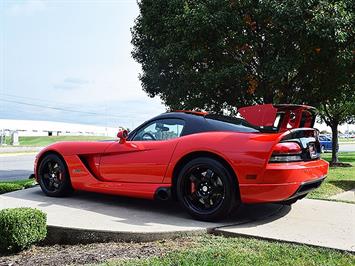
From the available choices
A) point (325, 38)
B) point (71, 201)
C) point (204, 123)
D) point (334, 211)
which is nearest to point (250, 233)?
point (204, 123)

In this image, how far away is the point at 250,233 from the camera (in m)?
4.20

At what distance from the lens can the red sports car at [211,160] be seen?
174 inches

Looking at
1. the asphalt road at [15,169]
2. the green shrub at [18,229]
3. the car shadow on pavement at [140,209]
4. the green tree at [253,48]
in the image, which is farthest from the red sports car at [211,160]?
the asphalt road at [15,169]

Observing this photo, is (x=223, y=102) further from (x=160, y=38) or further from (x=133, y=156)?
(x=133, y=156)

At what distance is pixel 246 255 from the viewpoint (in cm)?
352

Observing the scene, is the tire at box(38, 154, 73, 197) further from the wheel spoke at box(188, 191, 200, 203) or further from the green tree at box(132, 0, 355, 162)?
the green tree at box(132, 0, 355, 162)

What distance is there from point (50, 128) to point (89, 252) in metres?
68.4

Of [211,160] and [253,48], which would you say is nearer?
[211,160]

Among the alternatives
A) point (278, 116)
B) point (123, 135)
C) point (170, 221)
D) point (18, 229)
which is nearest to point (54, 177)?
point (123, 135)

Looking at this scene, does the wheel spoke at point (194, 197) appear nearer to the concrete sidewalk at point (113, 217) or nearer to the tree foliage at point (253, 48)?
the concrete sidewalk at point (113, 217)

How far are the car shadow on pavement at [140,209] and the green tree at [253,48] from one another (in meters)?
4.16

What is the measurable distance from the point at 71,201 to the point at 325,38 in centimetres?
587

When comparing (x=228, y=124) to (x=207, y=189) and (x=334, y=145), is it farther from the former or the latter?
(x=334, y=145)

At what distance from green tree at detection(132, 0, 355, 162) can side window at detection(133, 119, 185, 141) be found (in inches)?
153
